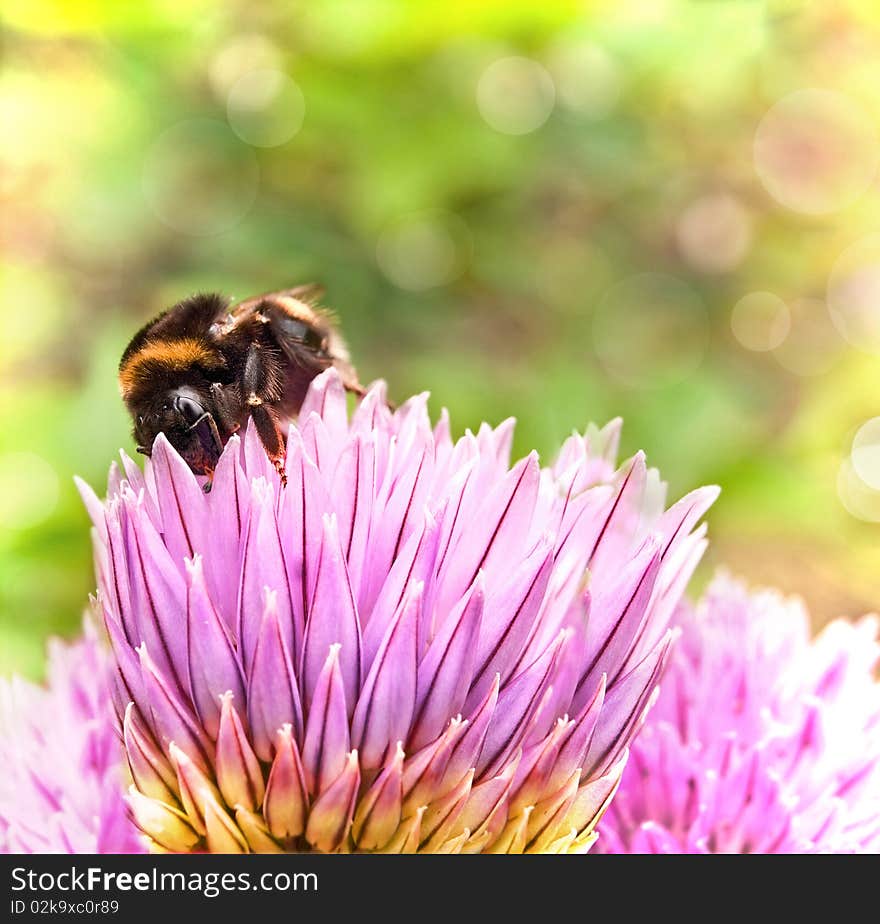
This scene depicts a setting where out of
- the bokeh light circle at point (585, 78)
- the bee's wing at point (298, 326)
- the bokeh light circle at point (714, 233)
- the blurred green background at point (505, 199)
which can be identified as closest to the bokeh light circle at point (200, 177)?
the blurred green background at point (505, 199)

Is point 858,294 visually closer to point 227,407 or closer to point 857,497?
point 857,497

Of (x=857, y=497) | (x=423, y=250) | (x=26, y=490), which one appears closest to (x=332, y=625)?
(x=26, y=490)

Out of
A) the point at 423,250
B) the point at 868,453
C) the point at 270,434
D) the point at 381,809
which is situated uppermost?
the point at 423,250

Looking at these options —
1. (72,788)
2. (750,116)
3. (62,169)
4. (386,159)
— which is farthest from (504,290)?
(72,788)

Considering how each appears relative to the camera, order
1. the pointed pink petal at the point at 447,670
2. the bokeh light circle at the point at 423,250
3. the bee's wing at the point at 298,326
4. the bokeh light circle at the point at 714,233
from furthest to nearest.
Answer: the bokeh light circle at the point at 714,233, the bokeh light circle at the point at 423,250, the bee's wing at the point at 298,326, the pointed pink petal at the point at 447,670

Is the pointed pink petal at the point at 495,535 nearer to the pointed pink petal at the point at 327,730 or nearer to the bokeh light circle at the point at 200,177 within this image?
the pointed pink petal at the point at 327,730

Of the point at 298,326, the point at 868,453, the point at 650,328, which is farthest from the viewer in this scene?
the point at 650,328
